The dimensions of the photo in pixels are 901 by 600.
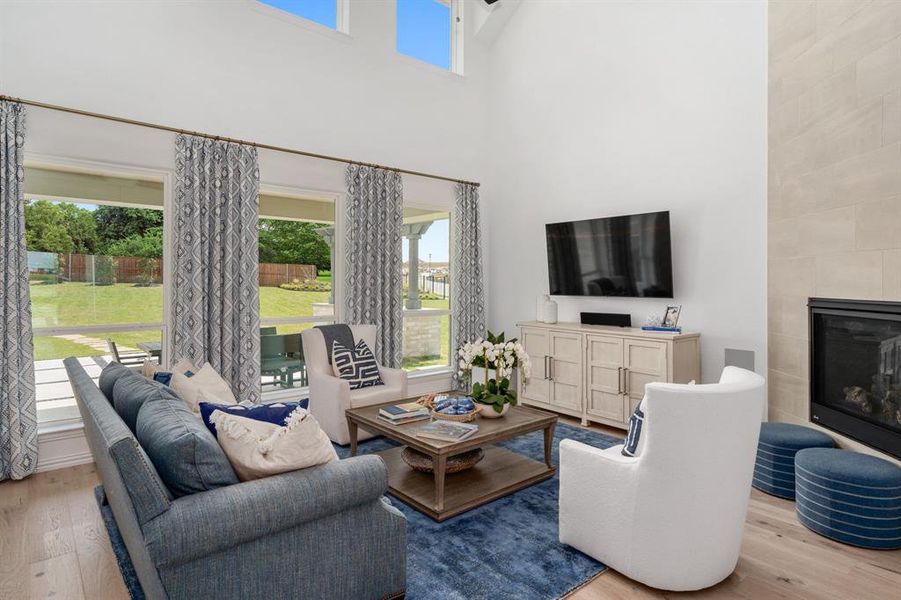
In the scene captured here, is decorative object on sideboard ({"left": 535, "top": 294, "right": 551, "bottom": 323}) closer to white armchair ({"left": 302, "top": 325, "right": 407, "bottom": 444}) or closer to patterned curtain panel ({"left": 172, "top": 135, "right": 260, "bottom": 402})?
white armchair ({"left": 302, "top": 325, "right": 407, "bottom": 444})

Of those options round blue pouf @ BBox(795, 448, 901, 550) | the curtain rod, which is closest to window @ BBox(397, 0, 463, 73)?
the curtain rod

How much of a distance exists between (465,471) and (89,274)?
3.35 metres

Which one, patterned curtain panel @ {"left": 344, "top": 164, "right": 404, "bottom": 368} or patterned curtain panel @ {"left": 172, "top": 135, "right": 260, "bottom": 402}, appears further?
patterned curtain panel @ {"left": 344, "top": 164, "right": 404, "bottom": 368}

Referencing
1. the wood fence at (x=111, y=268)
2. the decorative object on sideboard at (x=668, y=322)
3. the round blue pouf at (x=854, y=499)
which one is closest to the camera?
the round blue pouf at (x=854, y=499)

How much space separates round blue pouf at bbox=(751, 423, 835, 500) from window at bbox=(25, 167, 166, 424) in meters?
4.65

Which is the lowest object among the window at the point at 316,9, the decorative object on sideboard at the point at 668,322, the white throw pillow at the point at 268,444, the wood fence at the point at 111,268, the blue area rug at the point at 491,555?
the blue area rug at the point at 491,555

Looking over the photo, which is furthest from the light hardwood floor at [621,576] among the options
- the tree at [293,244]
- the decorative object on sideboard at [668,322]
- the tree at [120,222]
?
the tree at [293,244]

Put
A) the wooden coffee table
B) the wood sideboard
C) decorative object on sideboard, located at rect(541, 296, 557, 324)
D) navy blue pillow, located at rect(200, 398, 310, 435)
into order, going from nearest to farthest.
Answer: navy blue pillow, located at rect(200, 398, 310, 435) → the wooden coffee table → the wood sideboard → decorative object on sideboard, located at rect(541, 296, 557, 324)

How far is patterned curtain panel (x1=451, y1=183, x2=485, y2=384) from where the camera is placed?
20.3 feet

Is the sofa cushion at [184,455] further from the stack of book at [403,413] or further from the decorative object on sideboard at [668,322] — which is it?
the decorative object on sideboard at [668,322]

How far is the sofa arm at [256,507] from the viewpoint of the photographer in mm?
1512

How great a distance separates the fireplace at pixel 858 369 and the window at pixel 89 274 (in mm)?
5027

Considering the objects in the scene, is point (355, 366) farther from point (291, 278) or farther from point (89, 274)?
point (89, 274)

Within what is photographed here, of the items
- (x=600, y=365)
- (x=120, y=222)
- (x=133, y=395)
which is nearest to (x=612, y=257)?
(x=600, y=365)
